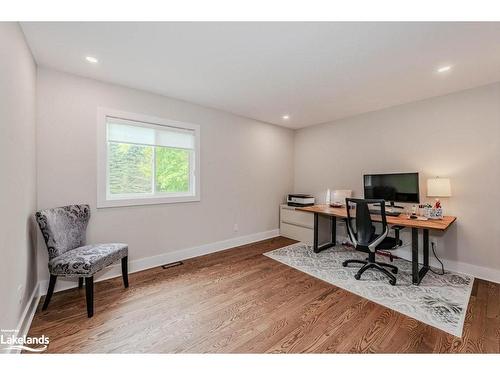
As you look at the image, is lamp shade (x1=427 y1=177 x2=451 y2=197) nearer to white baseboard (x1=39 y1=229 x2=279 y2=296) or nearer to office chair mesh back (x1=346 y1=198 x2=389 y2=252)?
office chair mesh back (x1=346 y1=198 x2=389 y2=252)

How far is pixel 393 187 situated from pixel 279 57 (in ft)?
8.31

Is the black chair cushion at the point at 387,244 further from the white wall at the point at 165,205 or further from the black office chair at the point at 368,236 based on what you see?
the white wall at the point at 165,205

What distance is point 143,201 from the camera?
9.63ft

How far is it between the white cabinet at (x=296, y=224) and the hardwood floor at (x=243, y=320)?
1.51 m

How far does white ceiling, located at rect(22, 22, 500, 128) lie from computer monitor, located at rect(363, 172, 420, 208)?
1.16 m

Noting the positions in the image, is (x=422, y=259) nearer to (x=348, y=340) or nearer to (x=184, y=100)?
(x=348, y=340)

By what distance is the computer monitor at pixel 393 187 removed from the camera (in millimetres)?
3037

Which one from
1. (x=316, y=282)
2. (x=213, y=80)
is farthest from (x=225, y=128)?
(x=316, y=282)

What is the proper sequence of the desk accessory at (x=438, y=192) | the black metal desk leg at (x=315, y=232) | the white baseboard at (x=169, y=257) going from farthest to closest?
1. the black metal desk leg at (x=315, y=232)
2. the desk accessory at (x=438, y=192)
3. the white baseboard at (x=169, y=257)

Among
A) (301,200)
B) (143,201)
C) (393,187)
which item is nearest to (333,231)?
(301,200)

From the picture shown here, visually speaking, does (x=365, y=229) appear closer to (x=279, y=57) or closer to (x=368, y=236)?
(x=368, y=236)

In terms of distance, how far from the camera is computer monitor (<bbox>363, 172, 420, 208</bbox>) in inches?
120

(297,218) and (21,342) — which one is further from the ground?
(297,218)

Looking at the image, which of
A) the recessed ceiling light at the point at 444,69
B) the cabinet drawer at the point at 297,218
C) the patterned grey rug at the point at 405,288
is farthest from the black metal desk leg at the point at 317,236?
the recessed ceiling light at the point at 444,69
